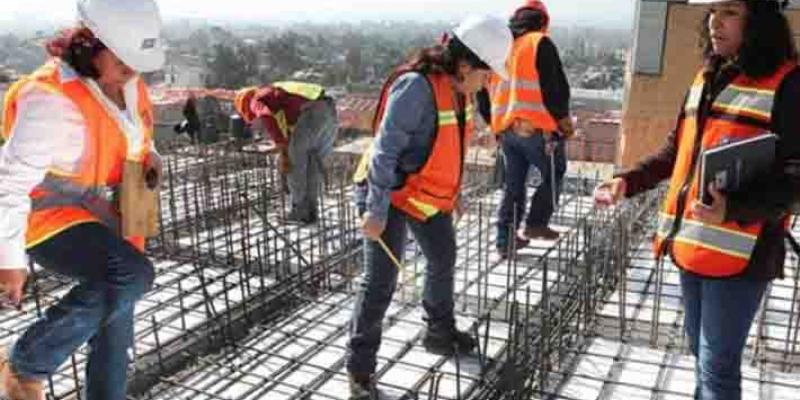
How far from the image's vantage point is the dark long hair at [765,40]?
7.03 ft

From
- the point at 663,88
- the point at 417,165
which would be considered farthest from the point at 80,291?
the point at 663,88

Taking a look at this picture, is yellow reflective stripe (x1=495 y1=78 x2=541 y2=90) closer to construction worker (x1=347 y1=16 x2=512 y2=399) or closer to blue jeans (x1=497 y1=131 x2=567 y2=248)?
blue jeans (x1=497 y1=131 x2=567 y2=248)

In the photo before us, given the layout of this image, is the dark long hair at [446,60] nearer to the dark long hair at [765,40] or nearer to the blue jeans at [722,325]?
the dark long hair at [765,40]

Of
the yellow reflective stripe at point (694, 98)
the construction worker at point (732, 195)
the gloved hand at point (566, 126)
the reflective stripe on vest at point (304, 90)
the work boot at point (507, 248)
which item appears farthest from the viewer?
the reflective stripe on vest at point (304, 90)

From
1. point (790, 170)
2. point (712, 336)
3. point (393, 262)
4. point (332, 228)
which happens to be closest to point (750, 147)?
point (790, 170)

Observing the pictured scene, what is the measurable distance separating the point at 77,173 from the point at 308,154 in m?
3.29

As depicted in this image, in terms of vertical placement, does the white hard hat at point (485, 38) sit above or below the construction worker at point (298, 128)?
above

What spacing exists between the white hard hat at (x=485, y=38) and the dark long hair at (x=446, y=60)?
27mm

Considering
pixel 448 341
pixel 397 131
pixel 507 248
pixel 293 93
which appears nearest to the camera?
pixel 397 131

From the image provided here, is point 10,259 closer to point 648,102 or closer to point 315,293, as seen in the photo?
point 315,293

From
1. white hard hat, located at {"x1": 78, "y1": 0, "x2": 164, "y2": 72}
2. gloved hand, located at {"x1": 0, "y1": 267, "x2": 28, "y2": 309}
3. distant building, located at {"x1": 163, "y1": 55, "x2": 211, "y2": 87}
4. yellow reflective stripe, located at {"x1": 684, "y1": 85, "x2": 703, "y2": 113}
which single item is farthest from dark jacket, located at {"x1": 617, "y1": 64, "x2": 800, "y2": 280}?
distant building, located at {"x1": 163, "y1": 55, "x2": 211, "y2": 87}

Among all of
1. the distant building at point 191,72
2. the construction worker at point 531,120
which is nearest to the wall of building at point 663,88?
the construction worker at point 531,120

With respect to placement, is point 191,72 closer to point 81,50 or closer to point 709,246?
point 81,50

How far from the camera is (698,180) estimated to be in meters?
2.23
